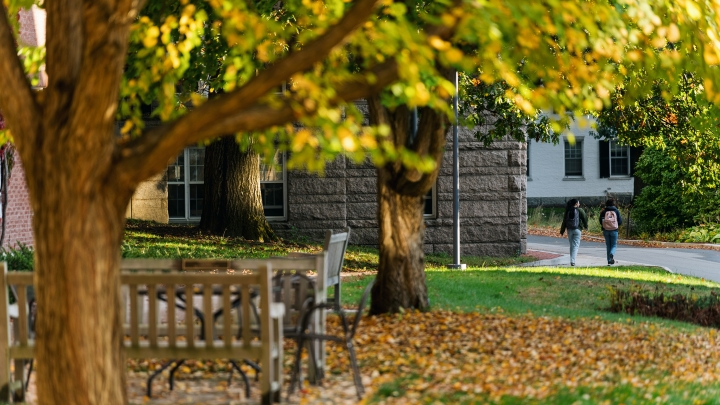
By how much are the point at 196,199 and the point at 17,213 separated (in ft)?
25.7

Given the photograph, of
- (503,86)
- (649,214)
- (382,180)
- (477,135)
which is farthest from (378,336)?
(649,214)

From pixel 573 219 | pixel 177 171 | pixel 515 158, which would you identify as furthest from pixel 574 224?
pixel 177 171

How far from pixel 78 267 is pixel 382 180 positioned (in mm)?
6040

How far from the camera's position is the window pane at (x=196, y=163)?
82.3 ft

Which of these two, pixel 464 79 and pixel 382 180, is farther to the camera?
pixel 464 79

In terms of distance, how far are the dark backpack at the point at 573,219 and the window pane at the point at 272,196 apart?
266 inches

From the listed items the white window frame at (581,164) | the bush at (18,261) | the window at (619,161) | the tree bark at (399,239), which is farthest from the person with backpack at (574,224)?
the window at (619,161)

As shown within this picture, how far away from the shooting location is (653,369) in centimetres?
860

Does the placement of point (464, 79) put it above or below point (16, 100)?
above

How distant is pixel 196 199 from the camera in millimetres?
25250

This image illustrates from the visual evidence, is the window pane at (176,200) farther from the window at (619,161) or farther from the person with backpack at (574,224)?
the window at (619,161)

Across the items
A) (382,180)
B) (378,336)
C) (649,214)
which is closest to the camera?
(378,336)

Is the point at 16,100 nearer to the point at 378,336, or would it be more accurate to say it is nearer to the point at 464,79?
the point at 378,336

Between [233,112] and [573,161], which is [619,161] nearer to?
[573,161]
